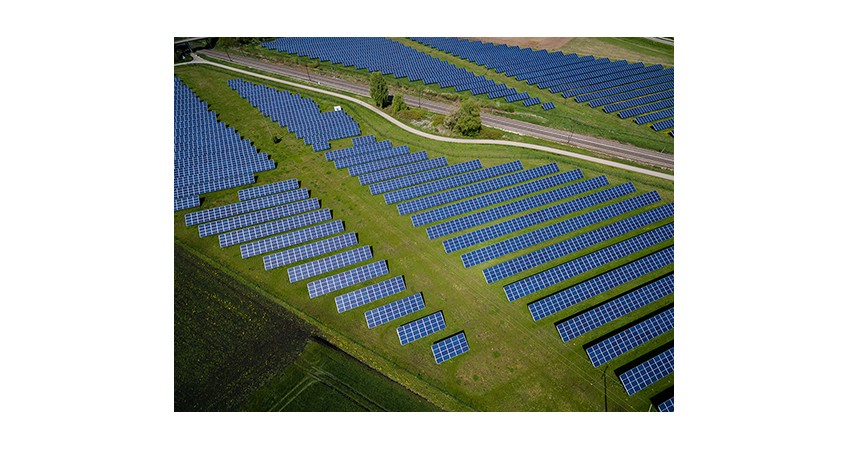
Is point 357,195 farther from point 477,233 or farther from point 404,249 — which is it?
point 477,233

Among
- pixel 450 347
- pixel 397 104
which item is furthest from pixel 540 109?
pixel 450 347

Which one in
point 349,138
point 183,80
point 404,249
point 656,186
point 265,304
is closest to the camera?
point 265,304

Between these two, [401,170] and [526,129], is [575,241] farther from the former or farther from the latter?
[526,129]

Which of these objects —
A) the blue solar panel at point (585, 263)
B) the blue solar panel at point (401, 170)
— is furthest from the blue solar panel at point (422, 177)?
the blue solar panel at point (585, 263)

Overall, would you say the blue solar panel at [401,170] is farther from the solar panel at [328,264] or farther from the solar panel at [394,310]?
the solar panel at [394,310]

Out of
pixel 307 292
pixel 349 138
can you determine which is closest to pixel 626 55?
pixel 349 138

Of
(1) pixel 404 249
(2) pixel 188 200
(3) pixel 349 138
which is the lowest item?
(1) pixel 404 249
